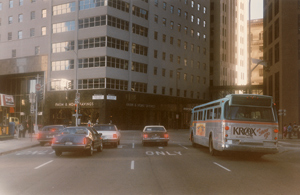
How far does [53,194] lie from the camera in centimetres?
838

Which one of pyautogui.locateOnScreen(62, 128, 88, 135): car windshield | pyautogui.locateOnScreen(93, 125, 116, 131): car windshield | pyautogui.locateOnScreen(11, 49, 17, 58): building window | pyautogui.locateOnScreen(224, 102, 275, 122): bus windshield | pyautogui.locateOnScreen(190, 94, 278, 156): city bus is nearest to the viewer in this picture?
pyautogui.locateOnScreen(190, 94, 278, 156): city bus

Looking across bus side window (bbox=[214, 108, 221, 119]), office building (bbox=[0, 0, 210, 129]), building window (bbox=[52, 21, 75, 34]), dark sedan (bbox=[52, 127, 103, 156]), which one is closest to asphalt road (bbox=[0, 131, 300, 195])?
dark sedan (bbox=[52, 127, 103, 156])

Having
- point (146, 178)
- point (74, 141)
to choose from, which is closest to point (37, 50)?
point (74, 141)

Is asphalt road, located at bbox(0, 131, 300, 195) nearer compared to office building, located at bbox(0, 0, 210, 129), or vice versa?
asphalt road, located at bbox(0, 131, 300, 195)

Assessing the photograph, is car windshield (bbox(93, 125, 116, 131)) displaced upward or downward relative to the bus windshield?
downward

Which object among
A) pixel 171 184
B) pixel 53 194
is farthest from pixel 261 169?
pixel 53 194

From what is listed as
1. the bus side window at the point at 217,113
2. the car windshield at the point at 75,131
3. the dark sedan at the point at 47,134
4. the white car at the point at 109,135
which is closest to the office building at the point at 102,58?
the dark sedan at the point at 47,134

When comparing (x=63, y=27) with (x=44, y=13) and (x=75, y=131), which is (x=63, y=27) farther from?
(x=75, y=131)

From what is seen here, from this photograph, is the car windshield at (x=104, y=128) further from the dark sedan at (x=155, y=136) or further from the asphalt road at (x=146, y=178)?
the asphalt road at (x=146, y=178)

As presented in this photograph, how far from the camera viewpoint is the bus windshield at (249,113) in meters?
16.0

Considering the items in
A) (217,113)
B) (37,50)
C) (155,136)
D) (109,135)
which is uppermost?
(37,50)

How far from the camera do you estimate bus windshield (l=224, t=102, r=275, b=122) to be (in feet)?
52.5

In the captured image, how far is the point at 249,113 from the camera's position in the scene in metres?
16.1

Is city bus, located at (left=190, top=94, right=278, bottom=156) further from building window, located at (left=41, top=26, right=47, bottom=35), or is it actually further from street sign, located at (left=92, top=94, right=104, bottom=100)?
building window, located at (left=41, top=26, right=47, bottom=35)
